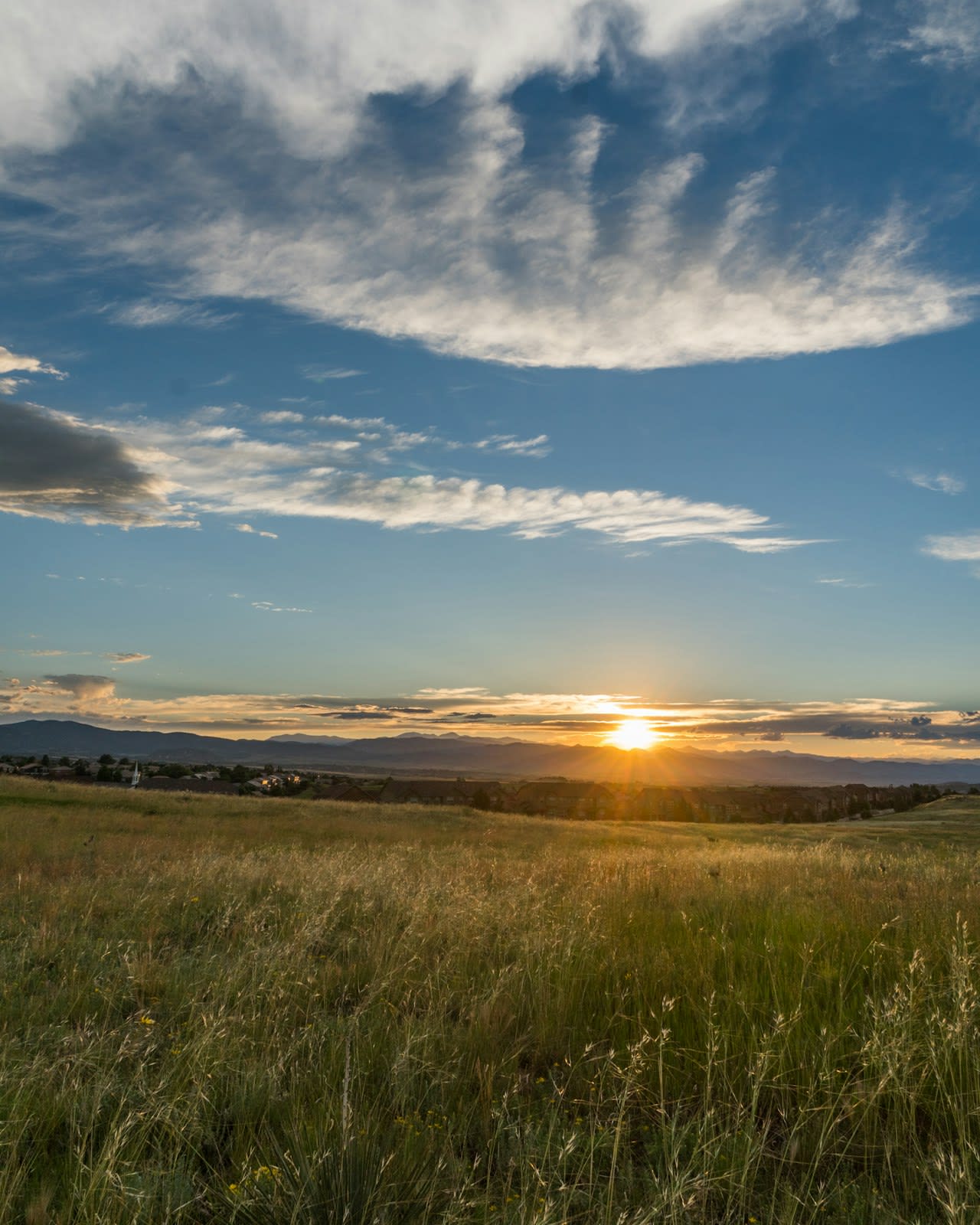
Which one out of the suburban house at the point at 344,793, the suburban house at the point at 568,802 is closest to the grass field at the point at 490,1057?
the suburban house at the point at 568,802

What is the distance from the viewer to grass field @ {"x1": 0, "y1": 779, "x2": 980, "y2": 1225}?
308 cm

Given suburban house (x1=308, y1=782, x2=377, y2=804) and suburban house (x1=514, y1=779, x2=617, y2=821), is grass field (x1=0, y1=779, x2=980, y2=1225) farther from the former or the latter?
suburban house (x1=308, y1=782, x2=377, y2=804)

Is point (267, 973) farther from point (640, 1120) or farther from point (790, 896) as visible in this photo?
point (790, 896)

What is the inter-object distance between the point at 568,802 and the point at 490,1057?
292 ft

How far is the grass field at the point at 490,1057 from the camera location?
3.08 metres

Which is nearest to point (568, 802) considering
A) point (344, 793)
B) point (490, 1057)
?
point (344, 793)

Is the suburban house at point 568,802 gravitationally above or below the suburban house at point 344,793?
below

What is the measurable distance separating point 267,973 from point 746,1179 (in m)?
3.34

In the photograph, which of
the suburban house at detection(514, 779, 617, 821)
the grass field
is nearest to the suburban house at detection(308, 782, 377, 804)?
the suburban house at detection(514, 779, 617, 821)

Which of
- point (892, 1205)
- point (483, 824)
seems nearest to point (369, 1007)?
point (892, 1205)

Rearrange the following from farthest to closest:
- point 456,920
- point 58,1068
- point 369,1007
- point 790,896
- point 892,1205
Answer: point 790,896, point 456,920, point 369,1007, point 58,1068, point 892,1205

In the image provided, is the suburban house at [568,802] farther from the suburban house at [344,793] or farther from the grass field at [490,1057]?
the grass field at [490,1057]

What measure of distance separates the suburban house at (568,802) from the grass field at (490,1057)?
56935 millimetres

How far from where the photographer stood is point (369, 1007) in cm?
521
